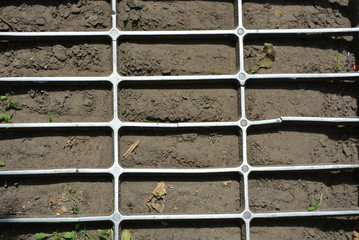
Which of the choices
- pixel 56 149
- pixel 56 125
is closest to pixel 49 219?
pixel 56 149

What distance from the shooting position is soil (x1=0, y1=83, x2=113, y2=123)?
2.33 meters

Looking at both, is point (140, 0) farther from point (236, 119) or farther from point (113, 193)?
point (113, 193)

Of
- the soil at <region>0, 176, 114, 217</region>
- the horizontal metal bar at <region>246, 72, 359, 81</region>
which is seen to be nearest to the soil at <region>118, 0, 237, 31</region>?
the horizontal metal bar at <region>246, 72, 359, 81</region>

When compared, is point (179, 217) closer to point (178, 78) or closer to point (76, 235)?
point (76, 235)

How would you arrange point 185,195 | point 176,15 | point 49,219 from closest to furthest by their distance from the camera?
point 49,219, point 185,195, point 176,15

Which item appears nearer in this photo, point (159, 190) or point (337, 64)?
point (159, 190)

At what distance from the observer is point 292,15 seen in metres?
2.45

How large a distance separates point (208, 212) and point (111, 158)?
2.14 ft

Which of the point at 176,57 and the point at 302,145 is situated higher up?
the point at 176,57

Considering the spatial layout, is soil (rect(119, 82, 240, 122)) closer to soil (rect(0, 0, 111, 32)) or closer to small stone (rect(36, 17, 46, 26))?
soil (rect(0, 0, 111, 32))

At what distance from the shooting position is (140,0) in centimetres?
241

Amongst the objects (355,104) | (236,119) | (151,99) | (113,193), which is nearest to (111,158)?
(113,193)

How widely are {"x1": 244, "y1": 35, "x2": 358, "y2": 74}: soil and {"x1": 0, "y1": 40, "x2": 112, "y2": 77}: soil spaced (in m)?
0.90

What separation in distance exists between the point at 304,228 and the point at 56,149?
154 centimetres
